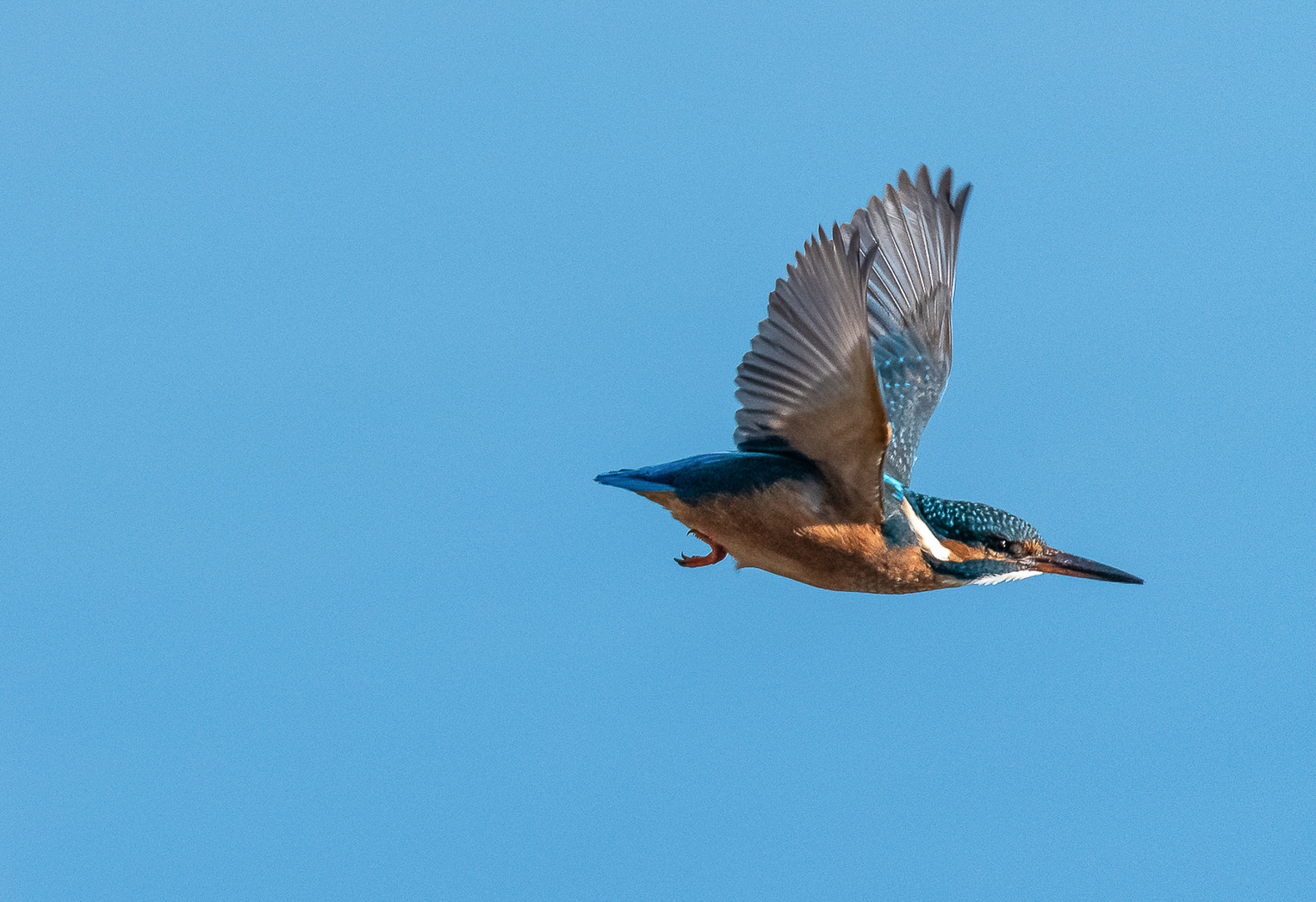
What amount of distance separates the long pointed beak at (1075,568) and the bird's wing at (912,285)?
84 cm

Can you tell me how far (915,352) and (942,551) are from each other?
1.29 meters

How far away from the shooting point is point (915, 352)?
19.2 feet

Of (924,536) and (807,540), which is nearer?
(807,540)

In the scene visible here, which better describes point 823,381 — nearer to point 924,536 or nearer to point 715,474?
point 715,474

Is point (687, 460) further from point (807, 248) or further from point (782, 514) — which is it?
point (807, 248)

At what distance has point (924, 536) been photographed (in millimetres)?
4758

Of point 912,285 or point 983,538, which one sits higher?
point 912,285

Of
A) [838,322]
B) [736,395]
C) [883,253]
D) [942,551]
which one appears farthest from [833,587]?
[883,253]

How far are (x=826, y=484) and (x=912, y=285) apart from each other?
1.60 m

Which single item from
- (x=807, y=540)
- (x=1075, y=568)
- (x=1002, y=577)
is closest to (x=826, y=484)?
(x=807, y=540)

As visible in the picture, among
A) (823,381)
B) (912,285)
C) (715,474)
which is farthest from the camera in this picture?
(912,285)

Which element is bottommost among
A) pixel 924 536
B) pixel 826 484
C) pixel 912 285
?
pixel 924 536

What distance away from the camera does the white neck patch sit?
473cm

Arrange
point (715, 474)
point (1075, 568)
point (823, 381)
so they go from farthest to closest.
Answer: point (1075, 568) → point (715, 474) → point (823, 381)
